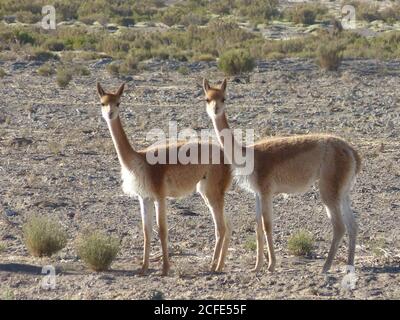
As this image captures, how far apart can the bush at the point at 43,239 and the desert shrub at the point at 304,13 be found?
38.3 m

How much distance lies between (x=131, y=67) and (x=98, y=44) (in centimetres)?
747

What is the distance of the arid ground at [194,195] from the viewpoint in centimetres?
964

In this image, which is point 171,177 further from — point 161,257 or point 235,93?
point 235,93

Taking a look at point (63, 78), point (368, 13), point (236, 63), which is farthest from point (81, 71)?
point (368, 13)

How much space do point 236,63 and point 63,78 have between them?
198 inches

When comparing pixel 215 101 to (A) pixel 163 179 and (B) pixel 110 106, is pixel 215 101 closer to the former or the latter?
(A) pixel 163 179

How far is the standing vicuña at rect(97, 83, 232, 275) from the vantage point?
33.8 feet

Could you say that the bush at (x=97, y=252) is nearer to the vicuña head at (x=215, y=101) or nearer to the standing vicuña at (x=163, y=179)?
the standing vicuña at (x=163, y=179)

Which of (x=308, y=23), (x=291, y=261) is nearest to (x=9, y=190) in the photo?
(x=291, y=261)

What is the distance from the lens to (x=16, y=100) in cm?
2370

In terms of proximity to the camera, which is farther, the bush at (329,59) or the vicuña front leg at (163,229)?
the bush at (329,59)

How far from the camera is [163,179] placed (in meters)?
10.4

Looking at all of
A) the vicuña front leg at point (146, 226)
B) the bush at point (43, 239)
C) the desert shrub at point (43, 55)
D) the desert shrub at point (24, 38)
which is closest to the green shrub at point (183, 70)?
the desert shrub at point (43, 55)

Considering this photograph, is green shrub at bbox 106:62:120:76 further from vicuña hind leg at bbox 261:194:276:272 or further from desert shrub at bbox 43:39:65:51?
vicuña hind leg at bbox 261:194:276:272
